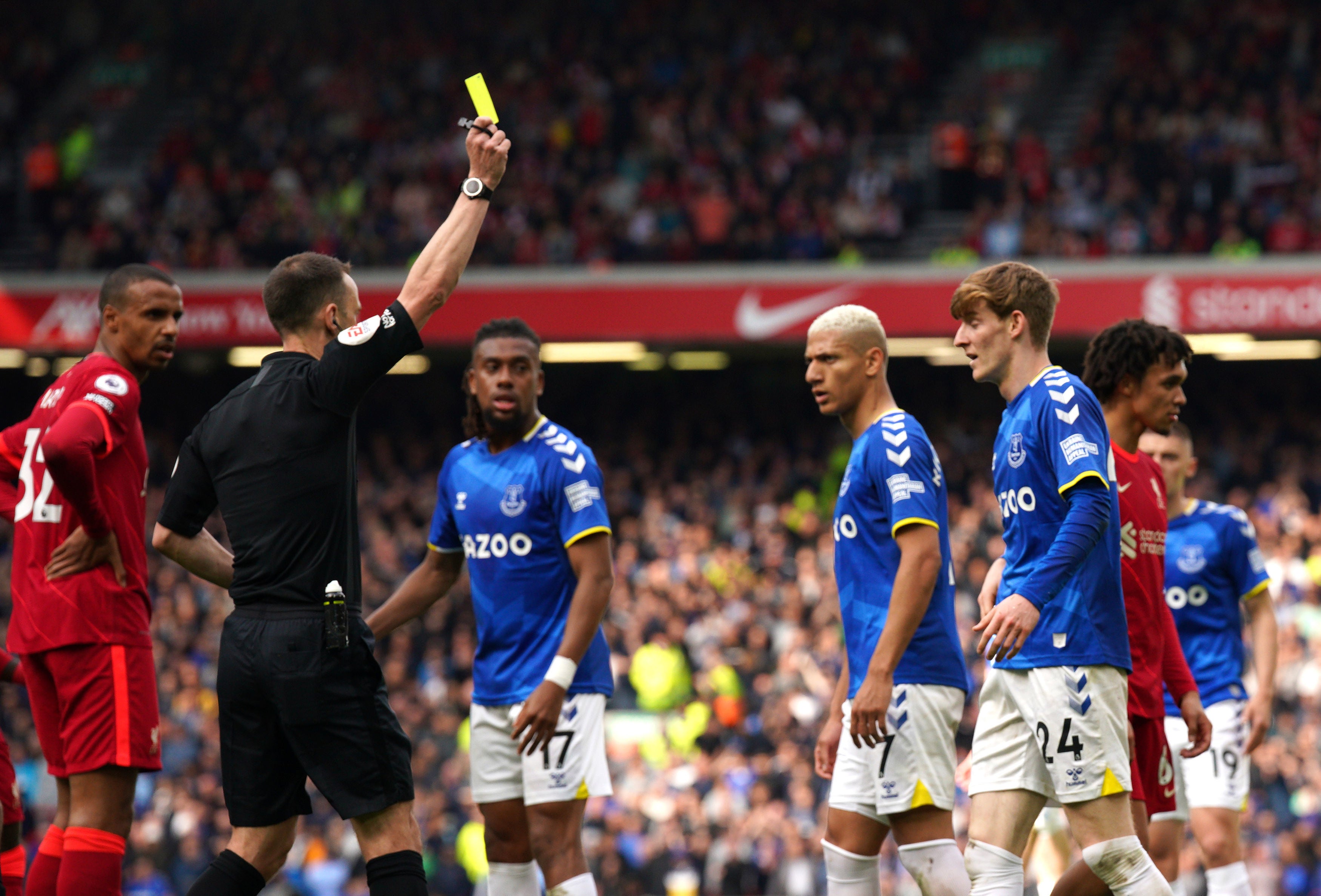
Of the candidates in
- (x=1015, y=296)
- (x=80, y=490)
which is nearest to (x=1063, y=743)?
(x=1015, y=296)

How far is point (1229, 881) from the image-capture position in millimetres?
6941

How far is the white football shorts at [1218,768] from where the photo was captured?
23.3 ft

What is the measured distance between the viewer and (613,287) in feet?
65.9

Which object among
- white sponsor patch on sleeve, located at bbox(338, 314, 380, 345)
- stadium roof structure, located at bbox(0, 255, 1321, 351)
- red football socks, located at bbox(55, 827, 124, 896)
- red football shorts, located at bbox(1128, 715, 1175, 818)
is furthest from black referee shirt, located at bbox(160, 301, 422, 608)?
stadium roof structure, located at bbox(0, 255, 1321, 351)

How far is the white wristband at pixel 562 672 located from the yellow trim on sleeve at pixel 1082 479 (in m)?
1.84

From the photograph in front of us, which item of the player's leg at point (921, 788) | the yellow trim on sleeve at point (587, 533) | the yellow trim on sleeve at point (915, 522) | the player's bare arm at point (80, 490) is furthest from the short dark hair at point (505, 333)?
the player's leg at point (921, 788)

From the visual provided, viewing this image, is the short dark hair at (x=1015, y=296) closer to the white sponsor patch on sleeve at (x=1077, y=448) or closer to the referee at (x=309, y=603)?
the white sponsor patch on sleeve at (x=1077, y=448)

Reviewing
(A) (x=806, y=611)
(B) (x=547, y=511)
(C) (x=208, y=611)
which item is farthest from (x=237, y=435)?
(C) (x=208, y=611)

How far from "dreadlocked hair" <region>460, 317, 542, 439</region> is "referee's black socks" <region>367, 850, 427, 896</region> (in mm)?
1983

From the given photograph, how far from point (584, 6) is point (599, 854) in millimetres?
17727

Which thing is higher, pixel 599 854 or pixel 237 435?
pixel 237 435

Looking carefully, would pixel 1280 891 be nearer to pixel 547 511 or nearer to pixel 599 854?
pixel 599 854

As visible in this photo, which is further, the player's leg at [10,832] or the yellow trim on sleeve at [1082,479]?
the player's leg at [10,832]

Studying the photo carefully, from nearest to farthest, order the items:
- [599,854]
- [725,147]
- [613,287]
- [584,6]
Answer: [599,854], [613,287], [725,147], [584,6]
